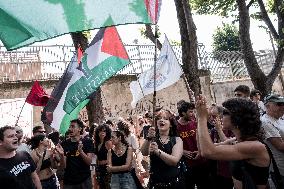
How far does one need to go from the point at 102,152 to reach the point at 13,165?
104 inches

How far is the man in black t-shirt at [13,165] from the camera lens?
14.9ft

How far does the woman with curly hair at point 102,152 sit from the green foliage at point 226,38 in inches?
1420

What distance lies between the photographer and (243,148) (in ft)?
10.4

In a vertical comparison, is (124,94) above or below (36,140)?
above

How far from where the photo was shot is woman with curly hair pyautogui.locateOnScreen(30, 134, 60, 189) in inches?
247

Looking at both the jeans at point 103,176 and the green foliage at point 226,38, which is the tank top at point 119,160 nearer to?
the jeans at point 103,176

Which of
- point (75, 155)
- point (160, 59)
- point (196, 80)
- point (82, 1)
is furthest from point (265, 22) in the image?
point (82, 1)

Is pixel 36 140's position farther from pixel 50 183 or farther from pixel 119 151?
pixel 119 151

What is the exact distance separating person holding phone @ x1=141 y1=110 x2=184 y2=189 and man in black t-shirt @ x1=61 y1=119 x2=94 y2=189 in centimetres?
194

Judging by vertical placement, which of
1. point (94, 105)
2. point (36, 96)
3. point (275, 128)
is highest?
point (36, 96)

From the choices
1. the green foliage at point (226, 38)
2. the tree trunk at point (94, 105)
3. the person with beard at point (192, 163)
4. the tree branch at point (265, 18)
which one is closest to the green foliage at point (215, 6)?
the tree branch at point (265, 18)

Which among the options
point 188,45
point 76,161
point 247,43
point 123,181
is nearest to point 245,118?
point 123,181

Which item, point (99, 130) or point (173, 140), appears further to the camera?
point (99, 130)

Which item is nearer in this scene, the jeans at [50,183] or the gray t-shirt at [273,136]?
the gray t-shirt at [273,136]
